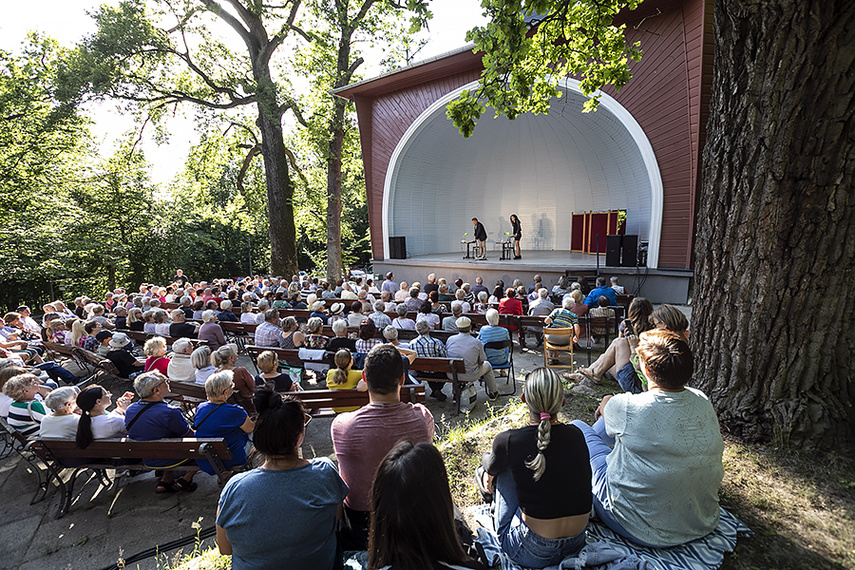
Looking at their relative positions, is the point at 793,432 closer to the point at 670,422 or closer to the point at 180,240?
the point at 670,422

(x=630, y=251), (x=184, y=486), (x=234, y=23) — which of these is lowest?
(x=184, y=486)

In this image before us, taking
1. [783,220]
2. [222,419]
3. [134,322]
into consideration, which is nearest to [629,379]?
[783,220]

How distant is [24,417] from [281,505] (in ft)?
11.0

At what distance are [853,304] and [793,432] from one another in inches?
35.2

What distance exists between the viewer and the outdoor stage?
10211 millimetres

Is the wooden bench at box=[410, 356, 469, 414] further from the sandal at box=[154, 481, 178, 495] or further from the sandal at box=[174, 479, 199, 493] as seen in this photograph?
the sandal at box=[154, 481, 178, 495]

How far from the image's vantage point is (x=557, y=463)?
67.4 inches

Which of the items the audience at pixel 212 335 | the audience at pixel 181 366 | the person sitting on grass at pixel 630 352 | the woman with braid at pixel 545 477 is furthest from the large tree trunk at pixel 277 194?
the woman with braid at pixel 545 477

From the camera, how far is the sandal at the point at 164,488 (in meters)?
3.37

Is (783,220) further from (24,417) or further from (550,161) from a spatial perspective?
(550,161)

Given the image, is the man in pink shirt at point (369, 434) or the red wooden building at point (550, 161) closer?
the man in pink shirt at point (369, 434)

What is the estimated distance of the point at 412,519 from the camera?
48.0 inches

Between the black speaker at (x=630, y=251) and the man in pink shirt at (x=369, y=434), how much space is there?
10236mm

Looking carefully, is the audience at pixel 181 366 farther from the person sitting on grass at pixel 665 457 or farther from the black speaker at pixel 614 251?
the black speaker at pixel 614 251
